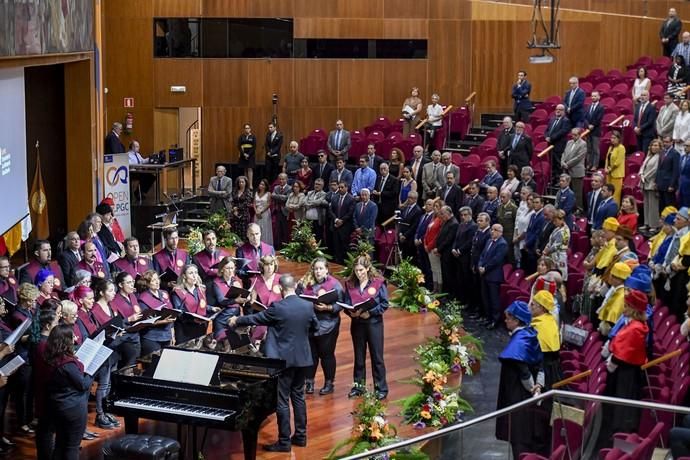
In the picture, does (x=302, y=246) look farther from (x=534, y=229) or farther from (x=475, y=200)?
(x=534, y=229)

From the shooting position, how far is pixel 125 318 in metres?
9.88

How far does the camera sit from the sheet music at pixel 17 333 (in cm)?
854

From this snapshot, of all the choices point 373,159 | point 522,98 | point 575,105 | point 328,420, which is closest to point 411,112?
point 522,98

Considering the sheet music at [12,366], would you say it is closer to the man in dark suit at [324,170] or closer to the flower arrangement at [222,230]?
the flower arrangement at [222,230]

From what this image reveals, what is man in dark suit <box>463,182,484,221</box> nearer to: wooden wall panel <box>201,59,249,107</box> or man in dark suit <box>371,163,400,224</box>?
man in dark suit <box>371,163,400,224</box>

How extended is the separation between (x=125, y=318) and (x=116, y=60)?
12738mm

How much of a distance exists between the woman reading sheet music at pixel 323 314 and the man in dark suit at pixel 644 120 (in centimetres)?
754

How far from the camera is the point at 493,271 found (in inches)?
542

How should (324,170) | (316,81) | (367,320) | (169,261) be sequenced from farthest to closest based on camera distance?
1. (316,81)
2. (324,170)
3. (169,261)
4. (367,320)

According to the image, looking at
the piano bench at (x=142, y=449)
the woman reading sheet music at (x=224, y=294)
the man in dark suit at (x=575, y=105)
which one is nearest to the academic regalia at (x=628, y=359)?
the woman reading sheet music at (x=224, y=294)

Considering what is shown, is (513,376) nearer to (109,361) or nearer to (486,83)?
(109,361)

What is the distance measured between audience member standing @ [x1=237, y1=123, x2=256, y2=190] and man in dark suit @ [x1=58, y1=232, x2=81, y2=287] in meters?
9.01

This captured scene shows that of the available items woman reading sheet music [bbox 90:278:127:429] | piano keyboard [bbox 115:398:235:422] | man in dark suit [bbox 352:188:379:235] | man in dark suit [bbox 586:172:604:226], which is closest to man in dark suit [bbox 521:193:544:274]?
man in dark suit [bbox 586:172:604:226]

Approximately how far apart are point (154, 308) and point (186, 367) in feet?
5.10
